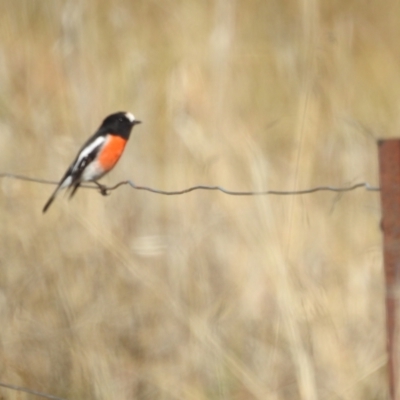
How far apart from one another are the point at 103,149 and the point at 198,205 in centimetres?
30

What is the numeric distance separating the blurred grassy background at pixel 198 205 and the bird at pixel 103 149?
0.10 metres

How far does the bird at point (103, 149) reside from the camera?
5.31ft

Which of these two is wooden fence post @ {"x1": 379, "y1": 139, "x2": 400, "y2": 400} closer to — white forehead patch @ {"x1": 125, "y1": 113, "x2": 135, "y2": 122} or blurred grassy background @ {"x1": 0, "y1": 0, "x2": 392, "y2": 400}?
blurred grassy background @ {"x1": 0, "y1": 0, "x2": 392, "y2": 400}

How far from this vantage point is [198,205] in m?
1.71

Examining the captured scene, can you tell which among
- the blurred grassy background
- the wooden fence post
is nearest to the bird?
the blurred grassy background

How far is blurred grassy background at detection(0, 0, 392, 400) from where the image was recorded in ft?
5.18

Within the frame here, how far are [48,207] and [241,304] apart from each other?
0.63 metres

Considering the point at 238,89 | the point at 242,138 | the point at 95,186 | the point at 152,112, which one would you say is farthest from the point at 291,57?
the point at 95,186

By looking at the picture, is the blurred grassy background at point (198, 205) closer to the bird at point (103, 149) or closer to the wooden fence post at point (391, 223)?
the bird at point (103, 149)

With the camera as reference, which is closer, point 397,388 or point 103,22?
point 397,388

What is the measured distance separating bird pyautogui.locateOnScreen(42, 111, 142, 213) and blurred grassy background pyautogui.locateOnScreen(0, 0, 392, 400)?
104 millimetres

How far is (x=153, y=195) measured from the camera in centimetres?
174

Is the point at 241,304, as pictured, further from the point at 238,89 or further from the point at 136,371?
the point at 238,89

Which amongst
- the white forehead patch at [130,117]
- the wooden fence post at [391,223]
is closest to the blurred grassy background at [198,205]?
the white forehead patch at [130,117]
